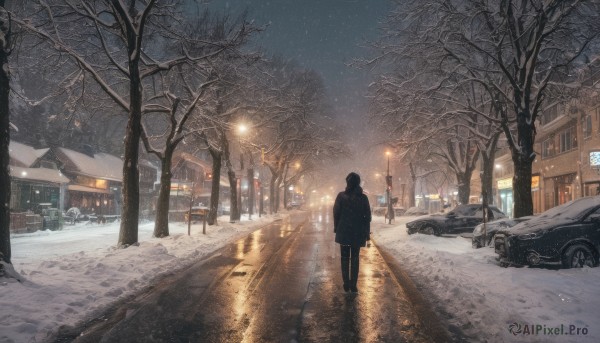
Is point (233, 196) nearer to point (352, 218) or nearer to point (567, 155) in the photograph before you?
point (567, 155)

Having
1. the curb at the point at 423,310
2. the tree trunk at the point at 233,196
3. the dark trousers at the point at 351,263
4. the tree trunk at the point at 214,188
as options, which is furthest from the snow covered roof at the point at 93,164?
the dark trousers at the point at 351,263

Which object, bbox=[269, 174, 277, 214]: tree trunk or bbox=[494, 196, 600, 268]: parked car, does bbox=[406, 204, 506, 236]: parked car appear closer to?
bbox=[494, 196, 600, 268]: parked car

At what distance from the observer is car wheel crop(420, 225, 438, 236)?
20.2 metres

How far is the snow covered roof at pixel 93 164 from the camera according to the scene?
1697 inches

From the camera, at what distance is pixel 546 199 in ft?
104

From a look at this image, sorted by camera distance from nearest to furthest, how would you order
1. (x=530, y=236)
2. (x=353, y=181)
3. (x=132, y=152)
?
(x=353, y=181), (x=530, y=236), (x=132, y=152)

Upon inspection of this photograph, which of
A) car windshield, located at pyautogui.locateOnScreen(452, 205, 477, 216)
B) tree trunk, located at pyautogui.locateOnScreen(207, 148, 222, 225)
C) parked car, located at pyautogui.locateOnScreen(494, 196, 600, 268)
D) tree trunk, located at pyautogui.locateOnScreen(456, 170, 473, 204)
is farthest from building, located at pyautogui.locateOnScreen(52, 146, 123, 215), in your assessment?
parked car, located at pyautogui.locateOnScreen(494, 196, 600, 268)

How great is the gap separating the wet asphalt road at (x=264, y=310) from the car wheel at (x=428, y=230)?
1023 centimetres

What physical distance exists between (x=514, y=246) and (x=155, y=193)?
51.6 metres

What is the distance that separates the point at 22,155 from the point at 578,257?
39.9 metres

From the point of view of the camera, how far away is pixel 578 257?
372 inches

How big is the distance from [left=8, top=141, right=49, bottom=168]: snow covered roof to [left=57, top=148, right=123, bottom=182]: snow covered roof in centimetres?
333

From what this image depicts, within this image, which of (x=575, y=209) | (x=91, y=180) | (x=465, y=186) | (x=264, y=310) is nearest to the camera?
(x=264, y=310)

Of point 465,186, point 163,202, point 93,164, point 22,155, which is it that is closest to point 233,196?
point 163,202
